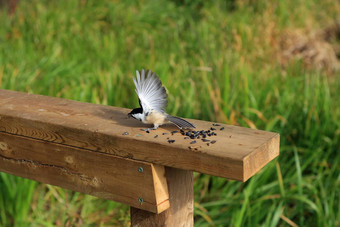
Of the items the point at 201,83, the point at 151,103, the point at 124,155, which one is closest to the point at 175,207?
the point at 124,155

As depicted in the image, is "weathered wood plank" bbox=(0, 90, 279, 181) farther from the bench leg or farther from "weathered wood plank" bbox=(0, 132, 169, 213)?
the bench leg

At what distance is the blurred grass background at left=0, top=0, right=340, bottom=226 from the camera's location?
287 centimetres

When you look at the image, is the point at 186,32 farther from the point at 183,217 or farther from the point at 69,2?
the point at 183,217

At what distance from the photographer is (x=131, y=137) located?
1525 mm

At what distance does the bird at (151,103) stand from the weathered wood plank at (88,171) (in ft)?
0.56

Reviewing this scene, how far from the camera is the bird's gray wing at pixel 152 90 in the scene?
1680 mm

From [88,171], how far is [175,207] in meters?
0.33

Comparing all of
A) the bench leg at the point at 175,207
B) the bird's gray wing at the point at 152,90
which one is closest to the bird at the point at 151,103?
the bird's gray wing at the point at 152,90

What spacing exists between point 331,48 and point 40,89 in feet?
14.6

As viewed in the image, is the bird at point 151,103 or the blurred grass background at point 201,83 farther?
the blurred grass background at point 201,83

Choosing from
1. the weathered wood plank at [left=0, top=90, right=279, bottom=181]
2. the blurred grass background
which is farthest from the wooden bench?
the blurred grass background

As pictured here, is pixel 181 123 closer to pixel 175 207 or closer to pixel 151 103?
pixel 151 103

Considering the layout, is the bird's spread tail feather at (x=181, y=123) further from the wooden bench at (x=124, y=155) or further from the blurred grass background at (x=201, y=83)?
the blurred grass background at (x=201, y=83)

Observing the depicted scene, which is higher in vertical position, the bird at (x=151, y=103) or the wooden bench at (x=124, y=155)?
the bird at (x=151, y=103)
